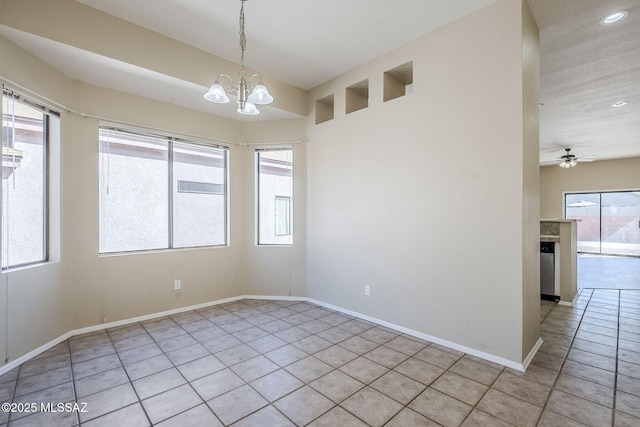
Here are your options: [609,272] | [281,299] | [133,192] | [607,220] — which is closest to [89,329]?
[133,192]

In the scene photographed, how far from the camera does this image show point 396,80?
3.59m

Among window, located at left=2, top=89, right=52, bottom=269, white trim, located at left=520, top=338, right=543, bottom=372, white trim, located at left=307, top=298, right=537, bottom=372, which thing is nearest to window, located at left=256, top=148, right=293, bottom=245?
white trim, located at left=307, top=298, right=537, bottom=372

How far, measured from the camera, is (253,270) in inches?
181

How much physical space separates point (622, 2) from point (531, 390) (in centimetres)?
322

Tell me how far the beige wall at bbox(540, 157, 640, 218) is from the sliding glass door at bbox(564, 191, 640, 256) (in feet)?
1.03

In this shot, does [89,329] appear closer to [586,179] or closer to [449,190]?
[449,190]

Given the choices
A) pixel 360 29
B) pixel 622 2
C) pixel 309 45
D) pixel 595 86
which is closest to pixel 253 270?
pixel 309 45

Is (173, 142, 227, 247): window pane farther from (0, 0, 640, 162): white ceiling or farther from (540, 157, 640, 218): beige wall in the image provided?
(540, 157, 640, 218): beige wall

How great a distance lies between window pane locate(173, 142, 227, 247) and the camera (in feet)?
13.2

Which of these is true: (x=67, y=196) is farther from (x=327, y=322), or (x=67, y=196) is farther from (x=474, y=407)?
(x=474, y=407)

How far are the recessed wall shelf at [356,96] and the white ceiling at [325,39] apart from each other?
280mm

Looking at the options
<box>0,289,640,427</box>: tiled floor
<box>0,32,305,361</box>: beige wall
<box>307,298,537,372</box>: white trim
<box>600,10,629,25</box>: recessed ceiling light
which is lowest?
<box>0,289,640,427</box>: tiled floor

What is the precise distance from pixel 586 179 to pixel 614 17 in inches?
333

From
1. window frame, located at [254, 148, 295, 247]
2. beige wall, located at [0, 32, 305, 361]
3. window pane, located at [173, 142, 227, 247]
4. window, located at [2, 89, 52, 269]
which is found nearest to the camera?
window, located at [2, 89, 52, 269]
